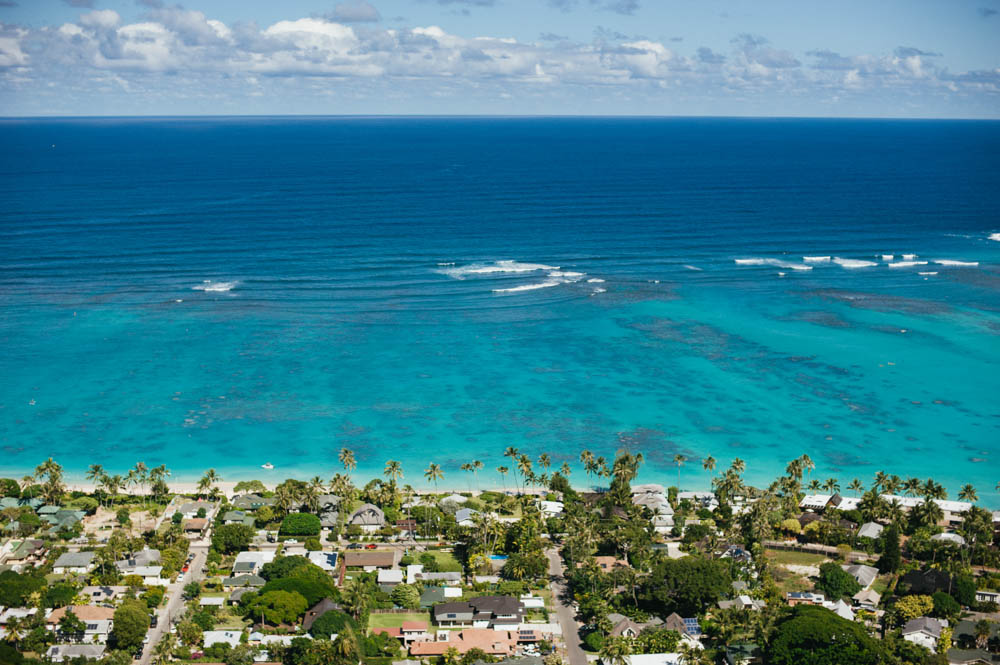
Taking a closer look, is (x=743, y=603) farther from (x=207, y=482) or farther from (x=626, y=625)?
(x=207, y=482)

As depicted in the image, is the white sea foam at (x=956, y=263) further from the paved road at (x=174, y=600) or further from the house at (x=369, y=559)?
the paved road at (x=174, y=600)

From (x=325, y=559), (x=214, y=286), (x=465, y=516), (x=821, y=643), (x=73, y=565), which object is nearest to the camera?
(x=821, y=643)

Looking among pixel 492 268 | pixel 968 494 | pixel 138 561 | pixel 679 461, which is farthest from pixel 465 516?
pixel 492 268

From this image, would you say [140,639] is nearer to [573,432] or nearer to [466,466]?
[466,466]

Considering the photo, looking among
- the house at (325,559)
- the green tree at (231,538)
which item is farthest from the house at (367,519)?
the green tree at (231,538)

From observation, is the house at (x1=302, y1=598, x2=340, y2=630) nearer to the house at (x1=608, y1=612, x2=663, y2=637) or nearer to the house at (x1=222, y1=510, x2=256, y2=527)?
the house at (x1=222, y1=510, x2=256, y2=527)

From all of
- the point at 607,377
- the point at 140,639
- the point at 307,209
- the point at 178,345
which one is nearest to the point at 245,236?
the point at 307,209

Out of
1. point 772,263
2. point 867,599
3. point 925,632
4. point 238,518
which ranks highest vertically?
point 772,263
